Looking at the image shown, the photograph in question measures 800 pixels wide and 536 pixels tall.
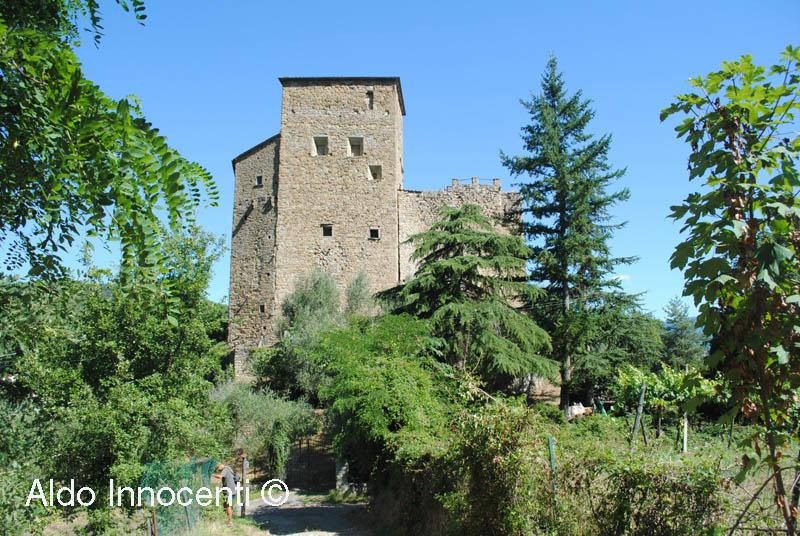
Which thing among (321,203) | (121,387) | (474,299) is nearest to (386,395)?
(121,387)

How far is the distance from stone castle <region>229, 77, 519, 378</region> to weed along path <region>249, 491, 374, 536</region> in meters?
13.2

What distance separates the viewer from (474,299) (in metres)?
18.2

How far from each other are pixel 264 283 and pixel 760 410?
27434 millimetres

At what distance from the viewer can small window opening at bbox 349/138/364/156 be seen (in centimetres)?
2967

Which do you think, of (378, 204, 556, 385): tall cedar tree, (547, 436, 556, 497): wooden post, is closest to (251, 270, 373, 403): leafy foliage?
(378, 204, 556, 385): tall cedar tree

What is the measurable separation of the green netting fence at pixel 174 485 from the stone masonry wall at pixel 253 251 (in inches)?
695

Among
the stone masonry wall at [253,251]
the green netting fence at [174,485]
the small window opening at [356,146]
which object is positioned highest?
the small window opening at [356,146]

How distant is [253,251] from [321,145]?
6199mm

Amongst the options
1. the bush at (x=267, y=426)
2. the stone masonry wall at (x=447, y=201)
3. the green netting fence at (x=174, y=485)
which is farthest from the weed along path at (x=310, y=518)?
the stone masonry wall at (x=447, y=201)

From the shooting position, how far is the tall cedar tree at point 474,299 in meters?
17.1

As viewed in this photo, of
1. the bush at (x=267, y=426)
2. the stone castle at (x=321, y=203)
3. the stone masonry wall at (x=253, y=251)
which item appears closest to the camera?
the bush at (x=267, y=426)

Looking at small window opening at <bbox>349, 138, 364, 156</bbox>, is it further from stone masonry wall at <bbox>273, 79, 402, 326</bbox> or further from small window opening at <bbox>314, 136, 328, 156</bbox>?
small window opening at <bbox>314, 136, 328, 156</bbox>

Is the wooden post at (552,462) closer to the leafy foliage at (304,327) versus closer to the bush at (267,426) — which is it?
the bush at (267,426)

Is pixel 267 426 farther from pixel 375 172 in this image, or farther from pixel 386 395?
pixel 375 172
